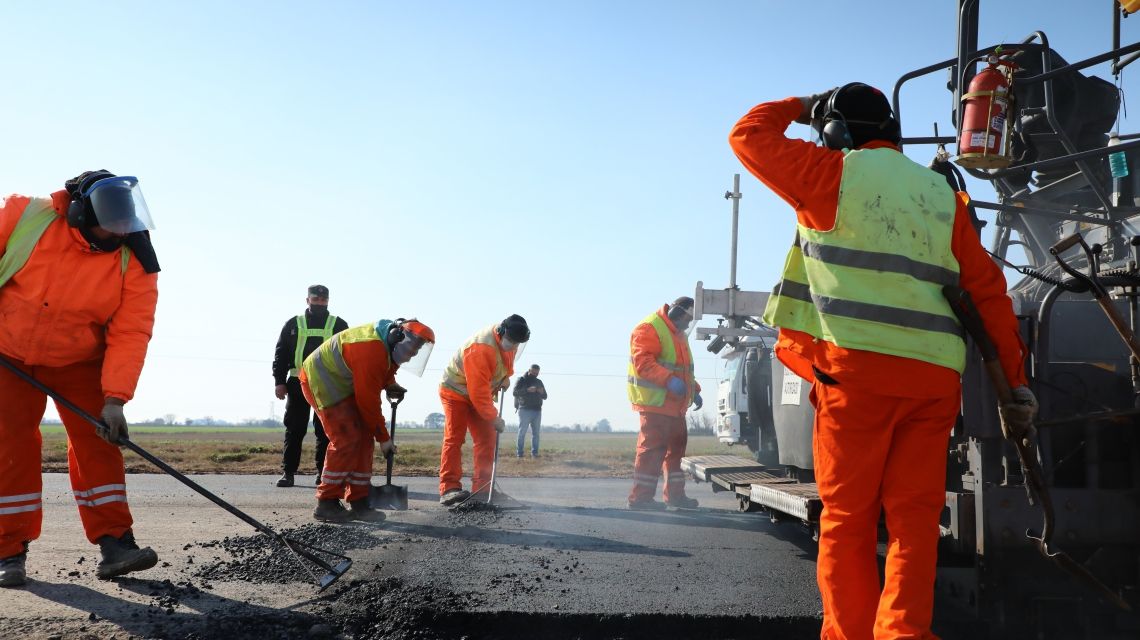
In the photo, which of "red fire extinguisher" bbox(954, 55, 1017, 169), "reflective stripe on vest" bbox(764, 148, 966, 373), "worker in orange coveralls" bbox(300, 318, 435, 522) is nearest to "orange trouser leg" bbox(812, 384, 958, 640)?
"reflective stripe on vest" bbox(764, 148, 966, 373)

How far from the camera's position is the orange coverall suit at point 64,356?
13.5ft

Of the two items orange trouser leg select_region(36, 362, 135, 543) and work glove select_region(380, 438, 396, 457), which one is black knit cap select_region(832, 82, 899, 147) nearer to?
orange trouser leg select_region(36, 362, 135, 543)

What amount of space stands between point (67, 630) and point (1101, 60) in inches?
181

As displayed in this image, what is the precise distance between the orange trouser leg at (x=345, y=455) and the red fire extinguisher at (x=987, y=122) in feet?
13.8

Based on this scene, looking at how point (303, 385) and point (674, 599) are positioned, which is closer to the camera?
point (674, 599)

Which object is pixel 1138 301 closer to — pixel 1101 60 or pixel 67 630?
pixel 1101 60

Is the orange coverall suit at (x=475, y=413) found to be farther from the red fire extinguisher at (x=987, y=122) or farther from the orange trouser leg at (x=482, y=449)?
the red fire extinguisher at (x=987, y=122)

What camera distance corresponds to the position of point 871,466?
2.68 metres

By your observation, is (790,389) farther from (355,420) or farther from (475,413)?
(475,413)

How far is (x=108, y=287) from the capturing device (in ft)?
14.0

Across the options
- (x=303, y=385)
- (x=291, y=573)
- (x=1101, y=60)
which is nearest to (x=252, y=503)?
(x=303, y=385)

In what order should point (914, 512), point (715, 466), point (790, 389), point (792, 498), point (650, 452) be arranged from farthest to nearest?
point (650, 452), point (715, 466), point (790, 389), point (792, 498), point (914, 512)

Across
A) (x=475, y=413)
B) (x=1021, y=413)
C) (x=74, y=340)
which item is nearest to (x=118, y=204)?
(x=74, y=340)

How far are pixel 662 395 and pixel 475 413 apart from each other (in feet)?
5.19
